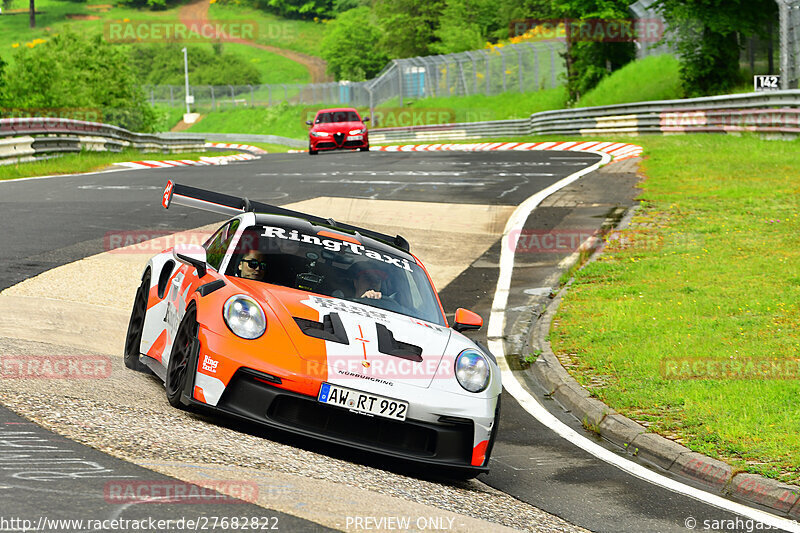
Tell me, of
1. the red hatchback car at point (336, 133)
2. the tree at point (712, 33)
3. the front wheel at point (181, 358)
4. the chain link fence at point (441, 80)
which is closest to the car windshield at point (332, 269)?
the front wheel at point (181, 358)

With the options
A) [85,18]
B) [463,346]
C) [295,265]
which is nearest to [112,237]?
[295,265]

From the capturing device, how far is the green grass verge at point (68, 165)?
975 inches

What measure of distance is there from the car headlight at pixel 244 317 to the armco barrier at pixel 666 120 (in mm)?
22063

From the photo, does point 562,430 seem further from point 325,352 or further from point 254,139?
point 254,139

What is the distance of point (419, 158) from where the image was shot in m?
30.0

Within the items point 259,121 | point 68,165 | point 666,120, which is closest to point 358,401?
point 68,165

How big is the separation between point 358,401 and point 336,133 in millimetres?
31590

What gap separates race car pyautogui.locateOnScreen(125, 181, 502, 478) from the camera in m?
5.88

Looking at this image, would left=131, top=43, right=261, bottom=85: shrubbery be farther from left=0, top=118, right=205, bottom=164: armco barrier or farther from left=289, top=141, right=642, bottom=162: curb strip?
left=289, top=141, right=642, bottom=162: curb strip

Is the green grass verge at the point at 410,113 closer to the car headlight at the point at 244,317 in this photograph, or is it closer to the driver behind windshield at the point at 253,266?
the driver behind windshield at the point at 253,266

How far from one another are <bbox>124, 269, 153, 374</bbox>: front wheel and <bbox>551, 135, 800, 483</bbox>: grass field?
3834mm

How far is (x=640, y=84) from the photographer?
1789 inches

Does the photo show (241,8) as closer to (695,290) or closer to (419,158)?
(419,158)

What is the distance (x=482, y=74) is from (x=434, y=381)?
58.5 m
